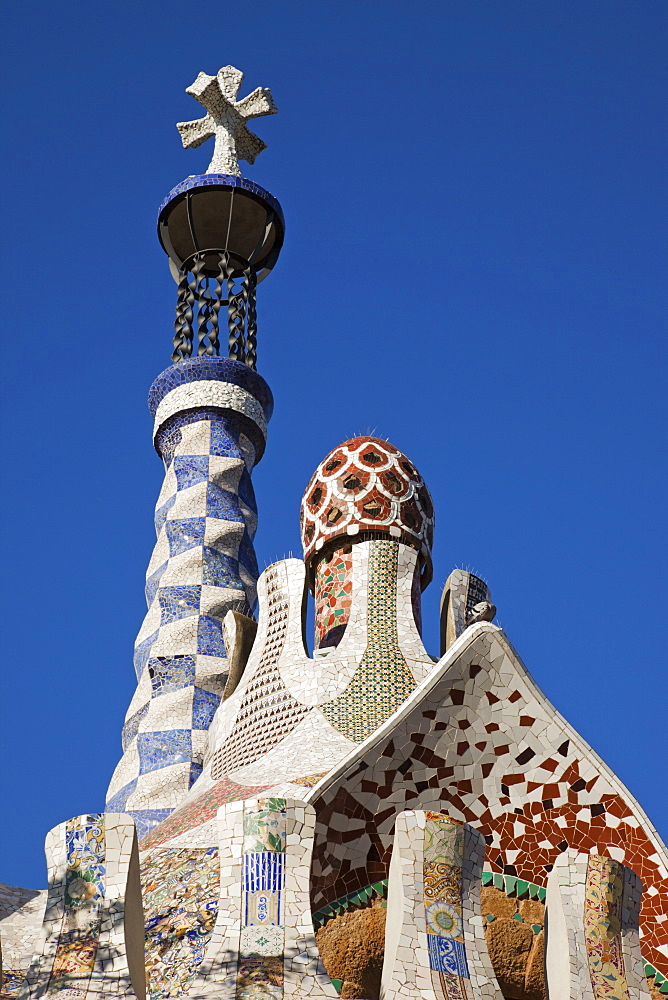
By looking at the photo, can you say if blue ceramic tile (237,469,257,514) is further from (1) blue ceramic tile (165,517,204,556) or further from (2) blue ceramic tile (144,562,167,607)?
(2) blue ceramic tile (144,562,167,607)

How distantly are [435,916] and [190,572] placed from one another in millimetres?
6336

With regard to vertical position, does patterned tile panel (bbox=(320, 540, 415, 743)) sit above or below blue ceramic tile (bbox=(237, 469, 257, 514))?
below

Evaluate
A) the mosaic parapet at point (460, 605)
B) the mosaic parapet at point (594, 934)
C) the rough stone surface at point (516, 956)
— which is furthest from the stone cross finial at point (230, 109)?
the mosaic parapet at point (594, 934)

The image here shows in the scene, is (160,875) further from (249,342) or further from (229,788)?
(249,342)

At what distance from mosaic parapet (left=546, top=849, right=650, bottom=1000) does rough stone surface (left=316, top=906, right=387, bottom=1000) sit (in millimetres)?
749

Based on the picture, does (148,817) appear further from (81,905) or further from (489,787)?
(81,905)

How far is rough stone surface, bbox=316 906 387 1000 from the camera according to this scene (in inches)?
202

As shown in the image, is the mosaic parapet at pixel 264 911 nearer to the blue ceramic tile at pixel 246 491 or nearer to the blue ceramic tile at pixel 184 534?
the blue ceramic tile at pixel 184 534

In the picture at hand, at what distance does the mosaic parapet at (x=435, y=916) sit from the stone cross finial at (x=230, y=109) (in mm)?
9532

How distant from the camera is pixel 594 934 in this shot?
14.9 ft

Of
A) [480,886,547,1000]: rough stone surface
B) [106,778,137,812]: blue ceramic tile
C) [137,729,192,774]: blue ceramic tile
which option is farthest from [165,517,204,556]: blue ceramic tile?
[480,886,547,1000]: rough stone surface

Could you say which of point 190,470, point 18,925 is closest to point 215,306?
point 190,470

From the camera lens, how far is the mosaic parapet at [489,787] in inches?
211

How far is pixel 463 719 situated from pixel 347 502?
234 centimetres
